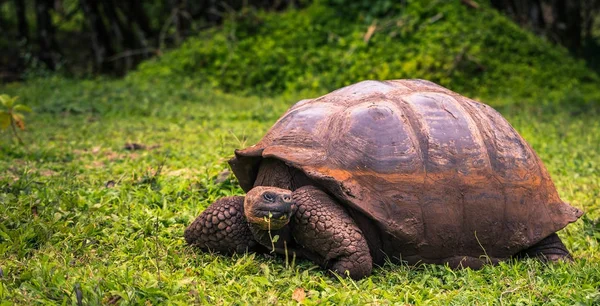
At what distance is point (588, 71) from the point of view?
11.0m

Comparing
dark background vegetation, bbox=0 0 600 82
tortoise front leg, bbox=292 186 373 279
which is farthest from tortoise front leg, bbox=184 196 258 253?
dark background vegetation, bbox=0 0 600 82

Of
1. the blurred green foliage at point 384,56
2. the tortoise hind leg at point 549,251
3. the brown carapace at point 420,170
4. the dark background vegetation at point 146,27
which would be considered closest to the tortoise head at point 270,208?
the brown carapace at point 420,170

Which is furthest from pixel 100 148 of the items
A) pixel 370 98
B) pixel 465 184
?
pixel 465 184

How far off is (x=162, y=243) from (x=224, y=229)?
365mm

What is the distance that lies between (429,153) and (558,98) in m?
7.01

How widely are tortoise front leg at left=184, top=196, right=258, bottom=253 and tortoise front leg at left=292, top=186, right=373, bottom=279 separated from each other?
0.30 m

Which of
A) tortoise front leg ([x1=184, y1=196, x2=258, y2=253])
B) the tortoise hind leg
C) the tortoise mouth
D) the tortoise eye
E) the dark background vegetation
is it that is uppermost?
the tortoise eye

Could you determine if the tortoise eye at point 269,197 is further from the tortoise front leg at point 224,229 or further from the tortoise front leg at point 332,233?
the tortoise front leg at point 224,229

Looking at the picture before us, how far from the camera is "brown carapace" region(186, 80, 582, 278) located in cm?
314

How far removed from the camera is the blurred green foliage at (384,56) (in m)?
9.80

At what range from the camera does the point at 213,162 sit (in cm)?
479

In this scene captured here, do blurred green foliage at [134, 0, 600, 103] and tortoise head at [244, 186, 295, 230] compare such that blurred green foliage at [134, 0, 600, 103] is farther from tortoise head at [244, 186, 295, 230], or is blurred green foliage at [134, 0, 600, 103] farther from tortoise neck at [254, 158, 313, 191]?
tortoise head at [244, 186, 295, 230]

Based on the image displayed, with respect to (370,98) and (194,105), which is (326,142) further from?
(194,105)

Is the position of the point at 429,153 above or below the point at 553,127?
above
